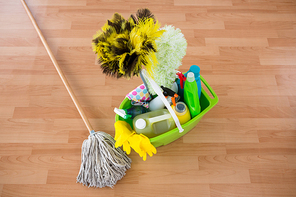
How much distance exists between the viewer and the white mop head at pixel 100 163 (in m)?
0.92

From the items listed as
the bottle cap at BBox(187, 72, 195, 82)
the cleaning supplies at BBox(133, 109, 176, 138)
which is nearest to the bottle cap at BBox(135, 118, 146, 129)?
the cleaning supplies at BBox(133, 109, 176, 138)

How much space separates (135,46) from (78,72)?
0.69 meters

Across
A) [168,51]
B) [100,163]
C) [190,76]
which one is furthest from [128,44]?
[100,163]

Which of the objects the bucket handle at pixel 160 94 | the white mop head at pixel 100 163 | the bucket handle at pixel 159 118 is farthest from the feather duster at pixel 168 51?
the white mop head at pixel 100 163

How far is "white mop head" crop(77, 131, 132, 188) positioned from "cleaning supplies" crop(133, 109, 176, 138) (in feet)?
0.79

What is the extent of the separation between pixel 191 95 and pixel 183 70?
43cm

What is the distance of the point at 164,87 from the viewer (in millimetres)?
753

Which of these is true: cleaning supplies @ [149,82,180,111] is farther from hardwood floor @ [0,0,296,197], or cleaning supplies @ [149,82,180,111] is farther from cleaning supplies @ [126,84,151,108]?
hardwood floor @ [0,0,296,197]

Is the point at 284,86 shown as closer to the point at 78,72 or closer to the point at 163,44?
the point at 163,44

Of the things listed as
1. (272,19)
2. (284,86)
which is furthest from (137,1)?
(284,86)

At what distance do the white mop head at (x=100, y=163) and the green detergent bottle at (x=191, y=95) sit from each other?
384 mm

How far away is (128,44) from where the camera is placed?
0.59 m

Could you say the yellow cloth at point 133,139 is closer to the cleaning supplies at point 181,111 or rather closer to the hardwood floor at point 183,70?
the cleaning supplies at point 181,111

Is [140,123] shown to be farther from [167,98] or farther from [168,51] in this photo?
[168,51]
